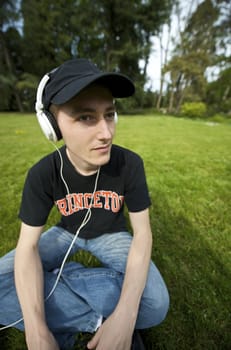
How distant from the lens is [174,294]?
1396 millimetres

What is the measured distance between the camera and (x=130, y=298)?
3.11ft

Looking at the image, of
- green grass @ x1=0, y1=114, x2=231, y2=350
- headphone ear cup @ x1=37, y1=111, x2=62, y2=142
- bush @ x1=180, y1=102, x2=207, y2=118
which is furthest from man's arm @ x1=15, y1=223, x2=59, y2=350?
bush @ x1=180, y1=102, x2=207, y2=118

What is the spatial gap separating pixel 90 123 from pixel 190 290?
147 cm

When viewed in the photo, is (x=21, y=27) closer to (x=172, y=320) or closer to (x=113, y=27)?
(x=113, y=27)

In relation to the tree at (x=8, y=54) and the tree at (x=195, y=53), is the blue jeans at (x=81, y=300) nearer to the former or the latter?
the tree at (x=8, y=54)

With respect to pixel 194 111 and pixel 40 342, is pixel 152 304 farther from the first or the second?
pixel 194 111

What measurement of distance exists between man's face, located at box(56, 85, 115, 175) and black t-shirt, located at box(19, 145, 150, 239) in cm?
22

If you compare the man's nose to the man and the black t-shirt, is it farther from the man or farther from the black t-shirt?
the black t-shirt

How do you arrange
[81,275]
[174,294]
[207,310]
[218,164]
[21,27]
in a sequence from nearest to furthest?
[81,275] → [207,310] → [174,294] → [218,164] → [21,27]

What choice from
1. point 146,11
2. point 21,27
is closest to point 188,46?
point 146,11

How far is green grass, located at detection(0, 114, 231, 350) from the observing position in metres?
1.16

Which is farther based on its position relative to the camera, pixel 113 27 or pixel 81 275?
pixel 113 27

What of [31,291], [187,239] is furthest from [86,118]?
[187,239]

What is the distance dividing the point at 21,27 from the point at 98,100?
23071 millimetres
